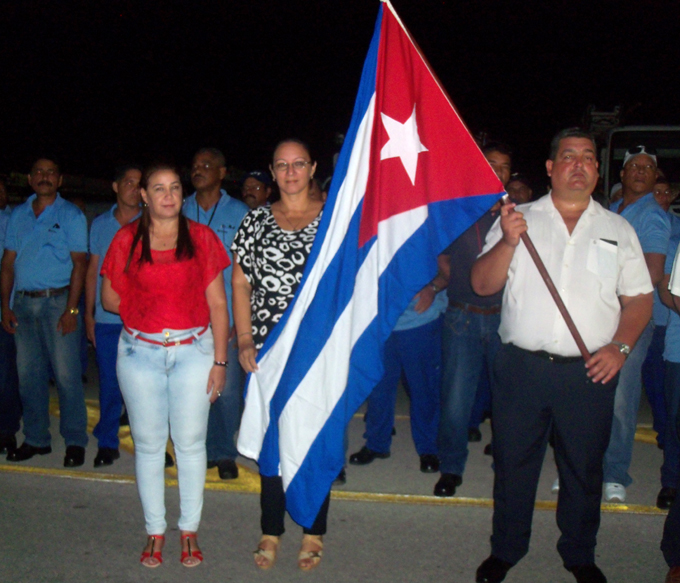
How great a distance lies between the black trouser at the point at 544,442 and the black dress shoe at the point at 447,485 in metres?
0.98

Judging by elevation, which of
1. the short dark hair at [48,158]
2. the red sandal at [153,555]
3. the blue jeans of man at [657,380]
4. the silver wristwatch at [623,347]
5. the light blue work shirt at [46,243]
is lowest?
the red sandal at [153,555]

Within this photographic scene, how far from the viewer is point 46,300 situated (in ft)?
17.1

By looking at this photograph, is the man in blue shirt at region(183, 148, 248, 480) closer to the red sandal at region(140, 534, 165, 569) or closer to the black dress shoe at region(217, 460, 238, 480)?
the black dress shoe at region(217, 460, 238, 480)

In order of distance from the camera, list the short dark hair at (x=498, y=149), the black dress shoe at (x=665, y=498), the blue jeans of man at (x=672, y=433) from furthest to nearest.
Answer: the short dark hair at (x=498, y=149) < the black dress shoe at (x=665, y=498) < the blue jeans of man at (x=672, y=433)

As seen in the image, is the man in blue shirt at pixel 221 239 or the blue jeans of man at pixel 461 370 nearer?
the blue jeans of man at pixel 461 370

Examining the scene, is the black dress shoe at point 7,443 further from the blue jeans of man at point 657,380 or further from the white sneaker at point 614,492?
the blue jeans of man at point 657,380

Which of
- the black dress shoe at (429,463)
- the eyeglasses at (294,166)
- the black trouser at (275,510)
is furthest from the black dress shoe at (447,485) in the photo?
the eyeglasses at (294,166)

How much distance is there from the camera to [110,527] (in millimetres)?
4215

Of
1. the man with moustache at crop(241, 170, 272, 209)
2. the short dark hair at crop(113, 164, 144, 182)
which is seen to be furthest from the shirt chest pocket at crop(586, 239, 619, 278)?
the man with moustache at crop(241, 170, 272, 209)

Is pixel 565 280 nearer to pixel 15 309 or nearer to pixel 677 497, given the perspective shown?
pixel 677 497

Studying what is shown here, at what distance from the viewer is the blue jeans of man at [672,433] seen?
14.4 feet

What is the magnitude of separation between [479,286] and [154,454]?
6.17ft

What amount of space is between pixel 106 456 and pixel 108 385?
50cm

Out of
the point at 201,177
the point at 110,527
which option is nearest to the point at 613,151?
the point at 201,177
